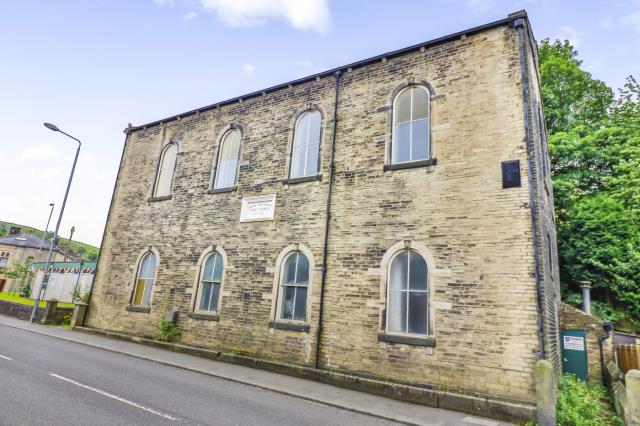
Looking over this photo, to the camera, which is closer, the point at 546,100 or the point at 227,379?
the point at 227,379

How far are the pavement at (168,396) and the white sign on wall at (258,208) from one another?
436 cm

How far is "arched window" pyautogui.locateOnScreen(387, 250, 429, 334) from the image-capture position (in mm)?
8164

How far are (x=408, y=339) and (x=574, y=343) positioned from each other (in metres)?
6.15

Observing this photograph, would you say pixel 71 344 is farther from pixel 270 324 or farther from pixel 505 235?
pixel 505 235

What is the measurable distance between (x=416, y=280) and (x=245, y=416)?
4.77 m

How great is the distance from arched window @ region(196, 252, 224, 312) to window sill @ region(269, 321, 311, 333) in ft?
8.14

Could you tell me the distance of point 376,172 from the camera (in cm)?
957

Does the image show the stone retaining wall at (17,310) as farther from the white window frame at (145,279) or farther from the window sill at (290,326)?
the window sill at (290,326)

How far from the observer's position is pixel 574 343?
411 inches

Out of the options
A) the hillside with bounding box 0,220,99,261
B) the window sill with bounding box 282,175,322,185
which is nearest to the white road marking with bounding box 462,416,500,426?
the window sill with bounding box 282,175,322,185

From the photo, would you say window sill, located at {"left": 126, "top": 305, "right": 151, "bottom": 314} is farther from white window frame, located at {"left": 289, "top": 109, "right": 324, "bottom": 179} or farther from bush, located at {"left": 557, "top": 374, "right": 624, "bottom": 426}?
bush, located at {"left": 557, "top": 374, "right": 624, "bottom": 426}

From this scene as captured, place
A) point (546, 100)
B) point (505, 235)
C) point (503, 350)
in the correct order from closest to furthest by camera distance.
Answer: point (503, 350), point (505, 235), point (546, 100)

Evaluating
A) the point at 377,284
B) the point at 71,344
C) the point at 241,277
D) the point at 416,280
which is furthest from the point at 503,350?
the point at 71,344

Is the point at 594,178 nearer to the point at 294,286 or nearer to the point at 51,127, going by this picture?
the point at 294,286
